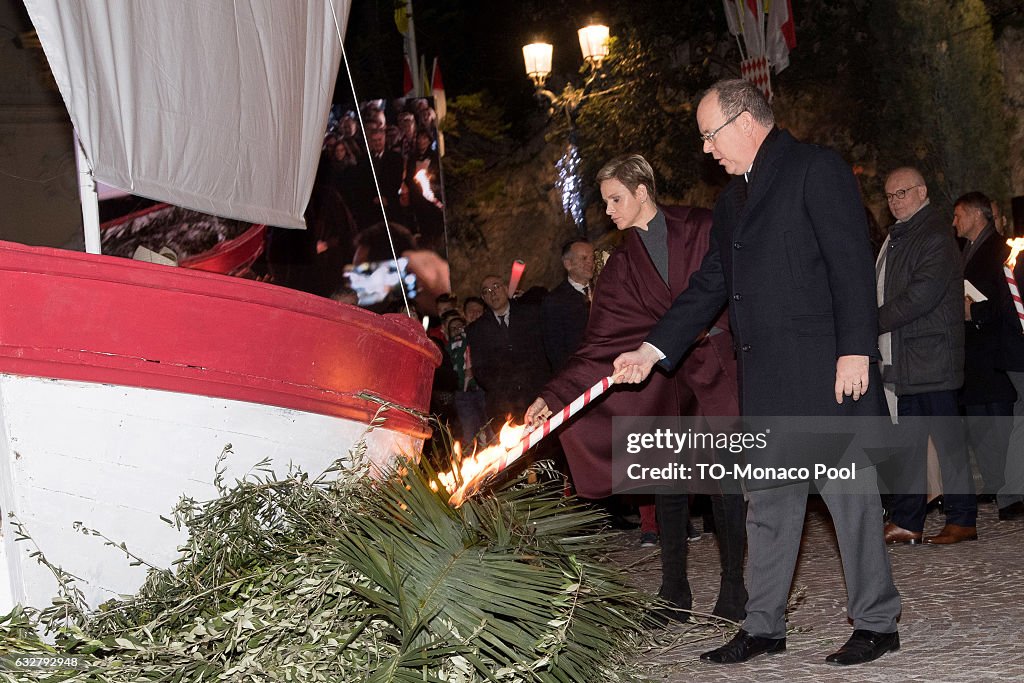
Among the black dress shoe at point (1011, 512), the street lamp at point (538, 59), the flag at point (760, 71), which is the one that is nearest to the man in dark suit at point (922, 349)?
the black dress shoe at point (1011, 512)

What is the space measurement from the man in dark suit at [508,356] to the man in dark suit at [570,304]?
59 centimetres

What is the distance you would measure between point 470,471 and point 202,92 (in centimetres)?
226

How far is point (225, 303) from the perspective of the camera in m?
4.37

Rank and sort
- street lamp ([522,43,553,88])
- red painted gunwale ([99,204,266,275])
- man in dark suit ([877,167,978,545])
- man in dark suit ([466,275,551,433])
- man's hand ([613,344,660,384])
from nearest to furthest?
A: 1. man's hand ([613,344,660,384])
2. man in dark suit ([877,167,978,545])
3. man in dark suit ([466,275,551,433])
4. red painted gunwale ([99,204,266,275])
5. street lamp ([522,43,553,88])

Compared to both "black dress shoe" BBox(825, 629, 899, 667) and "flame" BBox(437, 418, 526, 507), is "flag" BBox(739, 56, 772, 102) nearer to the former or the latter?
"flame" BBox(437, 418, 526, 507)

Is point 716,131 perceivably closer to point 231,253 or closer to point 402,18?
point 231,253

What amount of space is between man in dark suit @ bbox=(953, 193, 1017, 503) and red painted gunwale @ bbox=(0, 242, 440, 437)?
4.54 m

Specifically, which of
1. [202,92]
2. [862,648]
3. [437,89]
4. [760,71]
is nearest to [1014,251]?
[862,648]

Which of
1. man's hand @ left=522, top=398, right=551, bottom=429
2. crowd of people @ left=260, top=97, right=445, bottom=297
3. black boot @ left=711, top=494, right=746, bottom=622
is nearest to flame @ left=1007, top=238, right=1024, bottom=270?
black boot @ left=711, top=494, right=746, bottom=622

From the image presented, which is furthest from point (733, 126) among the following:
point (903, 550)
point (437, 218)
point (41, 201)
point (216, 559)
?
point (41, 201)

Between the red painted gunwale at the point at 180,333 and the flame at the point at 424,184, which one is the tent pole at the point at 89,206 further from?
the flame at the point at 424,184

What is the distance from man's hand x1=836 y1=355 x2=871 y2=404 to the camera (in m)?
4.10

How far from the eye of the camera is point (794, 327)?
4270 millimetres

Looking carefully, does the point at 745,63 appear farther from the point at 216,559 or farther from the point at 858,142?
the point at 216,559
